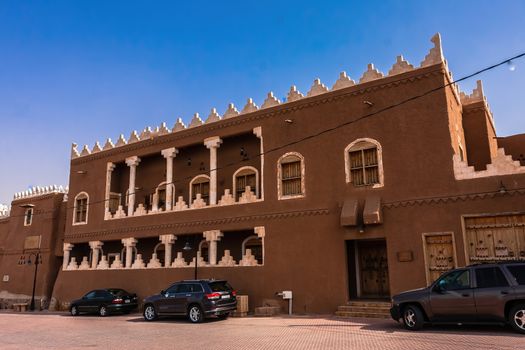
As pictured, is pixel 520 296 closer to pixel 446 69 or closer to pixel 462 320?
pixel 462 320

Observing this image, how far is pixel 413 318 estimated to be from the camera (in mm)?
12516

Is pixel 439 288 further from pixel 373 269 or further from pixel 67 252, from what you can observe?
pixel 67 252

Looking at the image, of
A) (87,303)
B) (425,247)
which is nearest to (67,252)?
(87,303)

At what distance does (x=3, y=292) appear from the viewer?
33.5 metres

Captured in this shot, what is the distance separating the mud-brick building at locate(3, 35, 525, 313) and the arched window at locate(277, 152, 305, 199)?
55 millimetres

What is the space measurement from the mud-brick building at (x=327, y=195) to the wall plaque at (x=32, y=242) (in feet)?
21.3

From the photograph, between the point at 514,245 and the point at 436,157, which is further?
the point at 436,157

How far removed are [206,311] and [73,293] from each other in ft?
49.3

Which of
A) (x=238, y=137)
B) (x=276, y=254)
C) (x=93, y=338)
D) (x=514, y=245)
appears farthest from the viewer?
(x=238, y=137)

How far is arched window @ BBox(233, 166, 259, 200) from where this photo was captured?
76.5 ft

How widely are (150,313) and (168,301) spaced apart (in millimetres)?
1293

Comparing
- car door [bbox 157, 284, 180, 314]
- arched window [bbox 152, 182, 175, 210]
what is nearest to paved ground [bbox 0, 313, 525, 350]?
car door [bbox 157, 284, 180, 314]

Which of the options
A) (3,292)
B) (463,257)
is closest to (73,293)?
(3,292)

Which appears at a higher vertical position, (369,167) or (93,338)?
(369,167)
